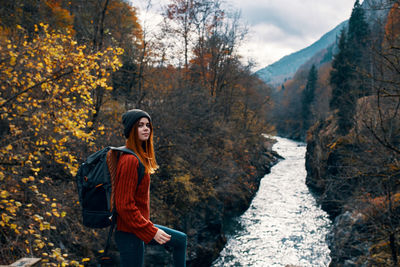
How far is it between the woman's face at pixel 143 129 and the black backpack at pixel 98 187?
0.21 metres

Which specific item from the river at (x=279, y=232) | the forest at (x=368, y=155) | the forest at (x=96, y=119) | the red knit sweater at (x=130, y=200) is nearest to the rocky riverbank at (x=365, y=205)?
A: the forest at (x=368, y=155)

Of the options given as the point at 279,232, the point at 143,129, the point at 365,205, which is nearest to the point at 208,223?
the point at 279,232

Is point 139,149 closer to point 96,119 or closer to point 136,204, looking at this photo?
point 136,204

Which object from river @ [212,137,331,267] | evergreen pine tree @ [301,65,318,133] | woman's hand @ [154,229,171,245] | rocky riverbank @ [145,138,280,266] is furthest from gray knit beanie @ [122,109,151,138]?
evergreen pine tree @ [301,65,318,133]

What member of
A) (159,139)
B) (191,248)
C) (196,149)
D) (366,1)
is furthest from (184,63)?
(366,1)

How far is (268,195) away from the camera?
20.3 metres

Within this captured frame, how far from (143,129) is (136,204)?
2.25ft

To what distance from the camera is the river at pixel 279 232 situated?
38.3 feet

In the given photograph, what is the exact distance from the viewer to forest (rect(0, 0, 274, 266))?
4.81m

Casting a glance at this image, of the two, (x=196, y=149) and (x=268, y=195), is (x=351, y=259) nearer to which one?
(x=196, y=149)

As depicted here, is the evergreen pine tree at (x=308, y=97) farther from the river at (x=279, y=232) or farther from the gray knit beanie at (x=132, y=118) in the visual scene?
the gray knit beanie at (x=132, y=118)

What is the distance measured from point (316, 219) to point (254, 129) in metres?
10.6

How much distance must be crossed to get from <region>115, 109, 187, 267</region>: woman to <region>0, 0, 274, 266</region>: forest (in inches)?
93.1

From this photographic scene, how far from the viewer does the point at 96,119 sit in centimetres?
926
